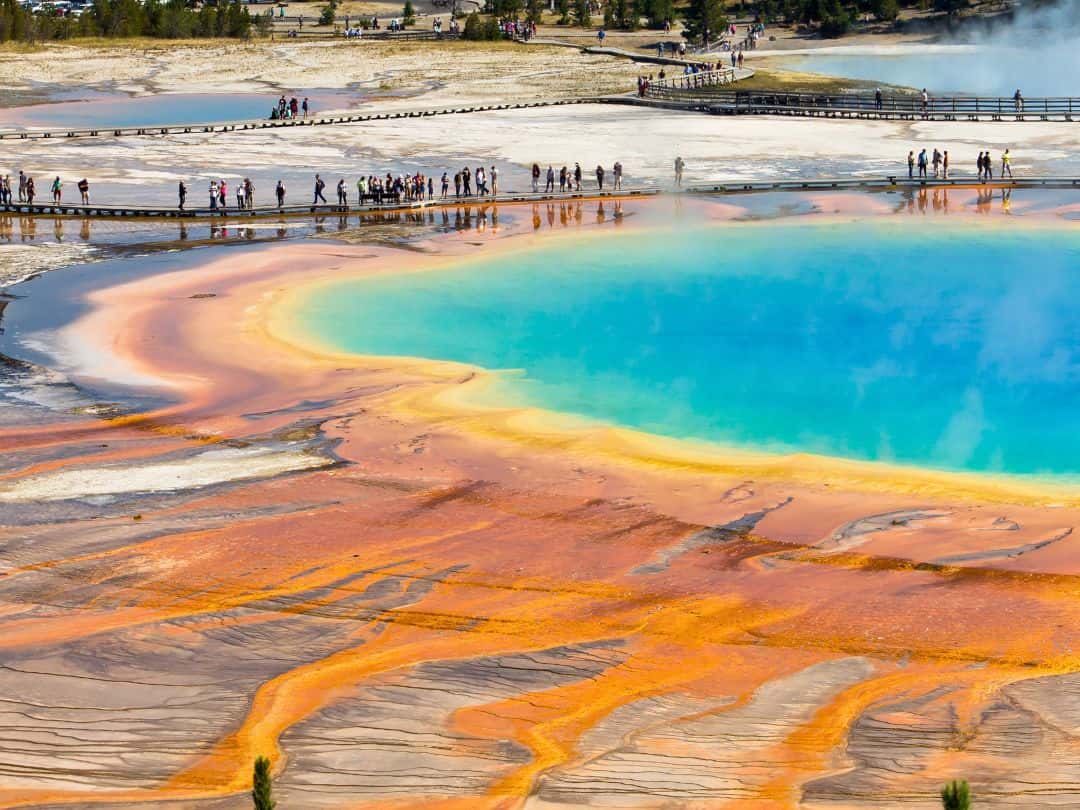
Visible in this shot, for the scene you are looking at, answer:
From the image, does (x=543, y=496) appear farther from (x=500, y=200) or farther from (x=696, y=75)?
(x=696, y=75)

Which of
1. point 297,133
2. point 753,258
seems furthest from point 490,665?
point 297,133

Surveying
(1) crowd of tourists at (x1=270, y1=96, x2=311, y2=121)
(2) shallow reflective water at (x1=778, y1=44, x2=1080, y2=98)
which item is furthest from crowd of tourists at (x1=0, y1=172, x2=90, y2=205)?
(2) shallow reflective water at (x1=778, y1=44, x2=1080, y2=98)

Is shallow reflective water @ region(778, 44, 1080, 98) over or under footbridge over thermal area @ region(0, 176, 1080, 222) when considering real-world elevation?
over

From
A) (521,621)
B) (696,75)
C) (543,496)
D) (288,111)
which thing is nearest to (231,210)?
(288,111)

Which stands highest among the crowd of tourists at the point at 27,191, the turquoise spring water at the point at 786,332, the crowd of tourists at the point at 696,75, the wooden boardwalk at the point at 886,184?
the crowd of tourists at the point at 696,75

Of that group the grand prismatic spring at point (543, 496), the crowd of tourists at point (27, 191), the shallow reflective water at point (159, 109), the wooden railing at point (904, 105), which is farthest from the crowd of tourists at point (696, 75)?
the crowd of tourists at point (27, 191)

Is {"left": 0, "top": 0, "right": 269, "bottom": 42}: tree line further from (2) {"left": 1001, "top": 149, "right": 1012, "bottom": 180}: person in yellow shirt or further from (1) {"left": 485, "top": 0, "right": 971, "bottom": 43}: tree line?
(2) {"left": 1001, "top": 149, "right": 1012, "bottom": 180}: person in yellow shirt

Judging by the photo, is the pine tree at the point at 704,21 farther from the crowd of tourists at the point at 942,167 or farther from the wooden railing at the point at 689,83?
the crowd of tourists at the point at 942,167
